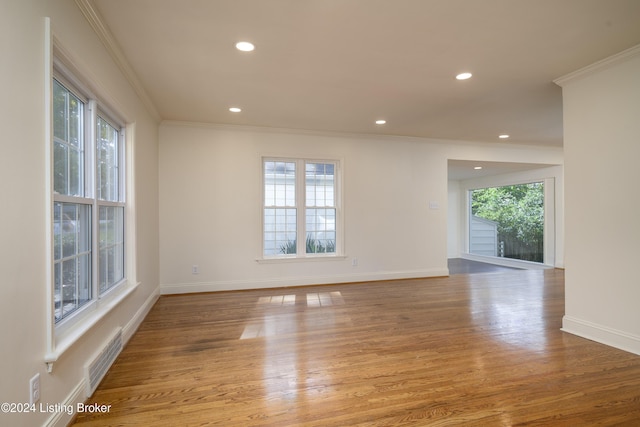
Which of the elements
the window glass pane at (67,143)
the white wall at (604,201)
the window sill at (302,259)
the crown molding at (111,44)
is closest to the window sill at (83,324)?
the window glass pane at (67,143)

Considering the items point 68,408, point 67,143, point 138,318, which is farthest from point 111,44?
point 138,318

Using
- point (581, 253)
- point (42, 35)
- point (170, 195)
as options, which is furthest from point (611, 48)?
point (170, 195)

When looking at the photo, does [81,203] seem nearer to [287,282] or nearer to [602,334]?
[287,282]

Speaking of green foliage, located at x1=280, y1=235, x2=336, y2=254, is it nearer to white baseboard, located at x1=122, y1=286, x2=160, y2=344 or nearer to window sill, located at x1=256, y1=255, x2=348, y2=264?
window sill, located at x1=256, y1=255, x2=348, y2=264

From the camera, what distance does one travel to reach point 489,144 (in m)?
6.14

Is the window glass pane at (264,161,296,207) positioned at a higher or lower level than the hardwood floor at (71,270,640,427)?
higher

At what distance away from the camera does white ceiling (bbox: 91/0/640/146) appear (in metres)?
2.13

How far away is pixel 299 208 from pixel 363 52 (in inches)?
117

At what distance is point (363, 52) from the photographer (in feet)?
8.86

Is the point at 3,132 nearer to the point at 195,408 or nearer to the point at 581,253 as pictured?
the point at 195,408

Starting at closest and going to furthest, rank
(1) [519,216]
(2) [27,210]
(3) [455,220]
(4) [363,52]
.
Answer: (2) [27,210]
(4) [363,52]
(1) [519,216]
(3) [455,220]

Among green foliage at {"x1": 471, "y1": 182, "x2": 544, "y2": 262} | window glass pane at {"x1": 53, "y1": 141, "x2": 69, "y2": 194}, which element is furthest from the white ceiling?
green foliage at {"x1": 471, "y1": 182, "x2": 544, "y2": 262}

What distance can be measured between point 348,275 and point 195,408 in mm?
3738

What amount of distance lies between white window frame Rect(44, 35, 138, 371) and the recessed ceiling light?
1141 millimetres
